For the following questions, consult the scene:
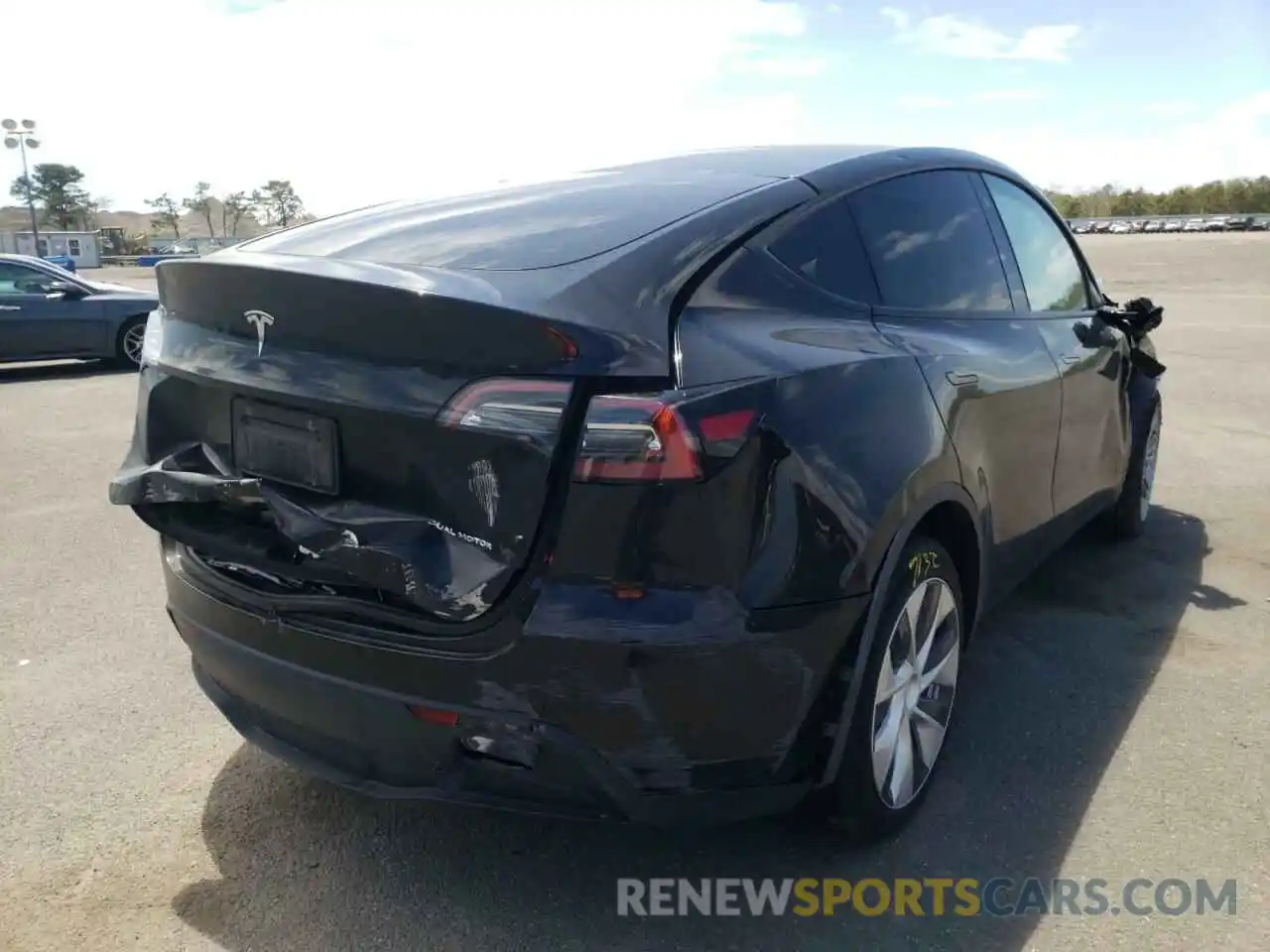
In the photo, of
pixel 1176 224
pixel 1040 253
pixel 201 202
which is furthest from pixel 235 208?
pixel 1040 253

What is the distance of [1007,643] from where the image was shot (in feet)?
13.1

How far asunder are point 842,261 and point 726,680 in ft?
3.92

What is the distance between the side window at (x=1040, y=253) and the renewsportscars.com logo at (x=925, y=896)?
196 centimetres

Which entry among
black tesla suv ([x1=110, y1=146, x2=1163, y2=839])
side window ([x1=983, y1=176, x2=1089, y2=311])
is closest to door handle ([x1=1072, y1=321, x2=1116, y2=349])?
side window ([x1=983, y1=176, x2=1089, y2=311])

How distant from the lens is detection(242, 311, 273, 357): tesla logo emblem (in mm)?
2381

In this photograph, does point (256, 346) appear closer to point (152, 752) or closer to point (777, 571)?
point (777, 571)

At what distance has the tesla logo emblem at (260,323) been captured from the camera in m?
2.38

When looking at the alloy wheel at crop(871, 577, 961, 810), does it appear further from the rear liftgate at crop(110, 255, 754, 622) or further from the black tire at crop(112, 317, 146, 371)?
the black tire at crop(112, 317, 146, 371)

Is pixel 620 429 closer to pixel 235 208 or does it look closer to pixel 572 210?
pixel 572 210

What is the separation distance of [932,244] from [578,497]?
1.68 m

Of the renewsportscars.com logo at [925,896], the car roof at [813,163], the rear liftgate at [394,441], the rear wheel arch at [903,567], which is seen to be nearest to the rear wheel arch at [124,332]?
the car roof at [813,163]

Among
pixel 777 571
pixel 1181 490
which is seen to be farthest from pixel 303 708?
pixel 1181 490

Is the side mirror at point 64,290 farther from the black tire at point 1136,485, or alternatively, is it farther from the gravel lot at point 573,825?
the black tire at point 1136,485

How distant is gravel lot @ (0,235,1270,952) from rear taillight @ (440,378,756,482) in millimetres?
1093
